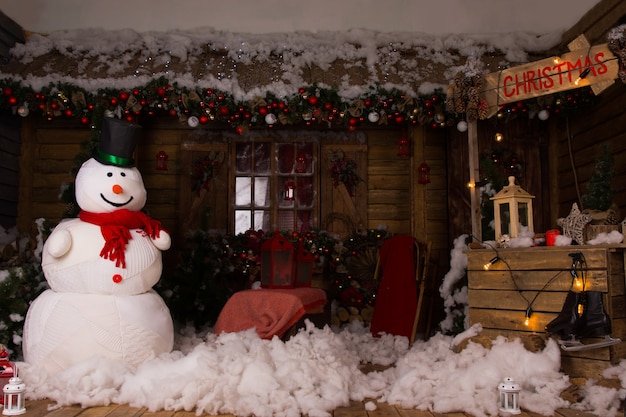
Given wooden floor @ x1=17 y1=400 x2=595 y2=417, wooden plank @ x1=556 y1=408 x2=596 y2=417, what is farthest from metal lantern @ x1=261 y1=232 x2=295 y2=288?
wooden plank @ x1=556 y1=408 x2=596 y2=417

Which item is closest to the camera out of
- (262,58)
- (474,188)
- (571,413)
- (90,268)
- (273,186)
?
(571,413)

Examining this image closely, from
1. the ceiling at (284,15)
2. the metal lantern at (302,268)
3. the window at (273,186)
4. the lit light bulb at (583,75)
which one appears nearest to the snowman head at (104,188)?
the metal lantern at (302,268)

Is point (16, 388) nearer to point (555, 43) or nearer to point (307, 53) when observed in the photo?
point (307, 53)

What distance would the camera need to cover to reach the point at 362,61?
5809 mm

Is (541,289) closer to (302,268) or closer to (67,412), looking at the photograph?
(302,268)

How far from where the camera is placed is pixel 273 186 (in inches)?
246

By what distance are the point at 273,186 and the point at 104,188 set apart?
2.55 meters

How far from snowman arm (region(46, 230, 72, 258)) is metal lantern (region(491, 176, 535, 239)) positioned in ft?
9.40

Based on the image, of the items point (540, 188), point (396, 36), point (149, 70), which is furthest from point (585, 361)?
point (149, 70)

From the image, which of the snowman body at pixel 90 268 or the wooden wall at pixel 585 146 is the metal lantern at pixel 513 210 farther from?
the snowman body at pixel 90 268

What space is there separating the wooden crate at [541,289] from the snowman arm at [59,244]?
2685 mm

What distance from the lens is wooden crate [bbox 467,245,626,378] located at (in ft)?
A: 10.6

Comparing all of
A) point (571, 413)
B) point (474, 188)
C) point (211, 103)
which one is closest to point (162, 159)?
point (211, 103)

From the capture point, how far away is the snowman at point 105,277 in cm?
355
